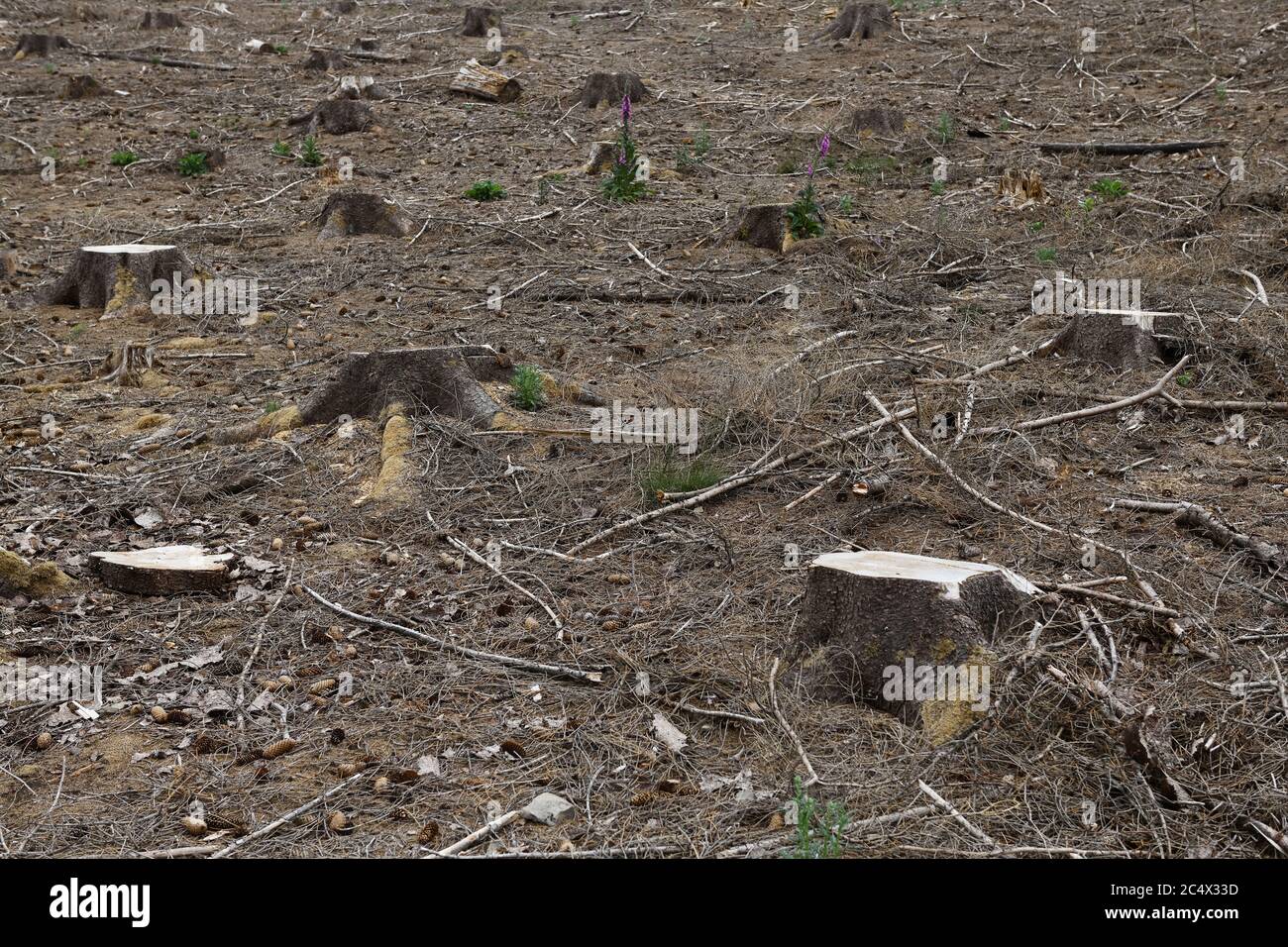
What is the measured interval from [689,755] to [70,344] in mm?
5907

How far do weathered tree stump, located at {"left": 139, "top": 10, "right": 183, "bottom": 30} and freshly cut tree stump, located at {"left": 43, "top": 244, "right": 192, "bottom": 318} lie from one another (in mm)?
11099

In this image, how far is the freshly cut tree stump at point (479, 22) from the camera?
17.2 metres

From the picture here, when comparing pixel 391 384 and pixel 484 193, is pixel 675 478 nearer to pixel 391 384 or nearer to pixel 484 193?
pixel 391 384

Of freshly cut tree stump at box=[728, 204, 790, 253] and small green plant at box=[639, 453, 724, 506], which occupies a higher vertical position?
freshly cut tree stump at box=[728, 204, 790, 253]

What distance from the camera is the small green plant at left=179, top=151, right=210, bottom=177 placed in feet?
38.5

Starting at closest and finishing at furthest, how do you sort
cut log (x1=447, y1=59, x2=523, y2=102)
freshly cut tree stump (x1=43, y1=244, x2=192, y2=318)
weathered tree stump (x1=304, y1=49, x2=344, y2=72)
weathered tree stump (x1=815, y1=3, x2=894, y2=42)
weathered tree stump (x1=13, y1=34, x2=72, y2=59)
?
freshly cut tree stump (x1=43, y1=244, x2=192, y2=318) < cut log (x1=447, y1=59, x2=523, y2=102) < weathered tree stump (x1=304, y1=49, x2=344, y2=72) < weathered tree stump (x1=815, y1=3, x2=894, y2=42) < weathered tree stump (x1=13, y1=34, x2=72, y2=59)

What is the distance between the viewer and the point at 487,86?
1421 cm

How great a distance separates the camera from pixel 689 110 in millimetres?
13547

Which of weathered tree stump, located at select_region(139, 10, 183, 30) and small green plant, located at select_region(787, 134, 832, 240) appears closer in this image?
small green plant, located at select_region(787, 134, 832, 240)

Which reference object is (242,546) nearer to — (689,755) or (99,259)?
(689,755)

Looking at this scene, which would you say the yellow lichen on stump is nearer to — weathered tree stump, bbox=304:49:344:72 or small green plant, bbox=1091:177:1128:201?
small green plant, bbox=1091:177:1128:201

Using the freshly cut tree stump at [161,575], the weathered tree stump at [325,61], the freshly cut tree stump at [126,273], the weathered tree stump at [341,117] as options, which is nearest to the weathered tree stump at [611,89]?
the weathered tree stump at [341,117]

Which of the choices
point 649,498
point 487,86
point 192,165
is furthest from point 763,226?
point 487,86

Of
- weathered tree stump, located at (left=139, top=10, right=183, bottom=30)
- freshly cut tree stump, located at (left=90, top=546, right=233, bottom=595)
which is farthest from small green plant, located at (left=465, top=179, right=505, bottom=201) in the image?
weathered tree stump, located at (left=139, top=10, right=183, bottom=30)
